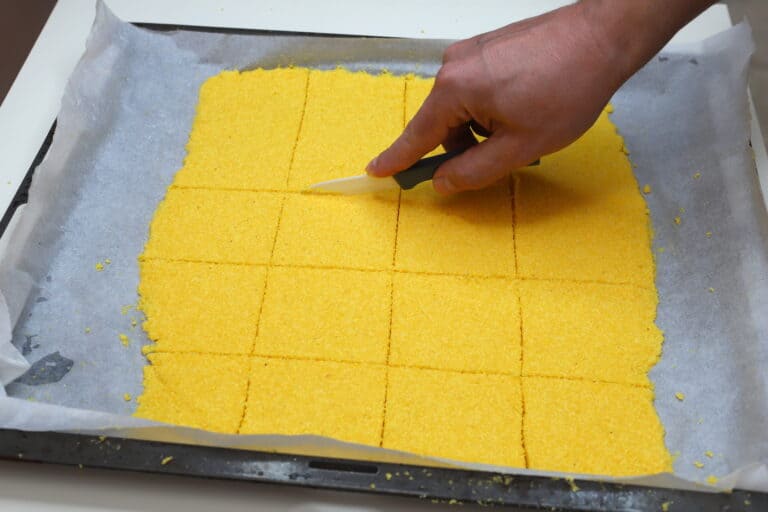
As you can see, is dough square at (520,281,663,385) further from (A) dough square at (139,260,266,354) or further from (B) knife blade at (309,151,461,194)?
(A) dough square at (139,260,266,354)

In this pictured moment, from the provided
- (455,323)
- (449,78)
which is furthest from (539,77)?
(455,323)

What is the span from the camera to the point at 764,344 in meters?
1.86

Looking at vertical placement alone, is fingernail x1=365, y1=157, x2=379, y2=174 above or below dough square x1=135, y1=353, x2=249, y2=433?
above

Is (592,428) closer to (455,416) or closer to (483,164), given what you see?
(455,416)

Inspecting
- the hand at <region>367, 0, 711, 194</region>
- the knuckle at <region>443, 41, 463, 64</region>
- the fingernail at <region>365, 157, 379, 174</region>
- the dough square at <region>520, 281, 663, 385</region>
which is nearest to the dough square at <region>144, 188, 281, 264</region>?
the fingernail at <region>365, 157, 379, 174</region>

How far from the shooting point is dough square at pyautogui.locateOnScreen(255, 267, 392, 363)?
194 cm

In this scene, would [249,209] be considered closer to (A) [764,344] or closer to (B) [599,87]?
(B) [599,87]

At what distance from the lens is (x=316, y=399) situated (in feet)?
6.06

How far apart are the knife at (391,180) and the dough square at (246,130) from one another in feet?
0.54

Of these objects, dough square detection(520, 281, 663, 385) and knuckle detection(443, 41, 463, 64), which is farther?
knuckle detection(443, 41, 463, 64)

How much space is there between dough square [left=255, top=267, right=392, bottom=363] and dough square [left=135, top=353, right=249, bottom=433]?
11 cm

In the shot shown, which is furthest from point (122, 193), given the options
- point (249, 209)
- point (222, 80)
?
point (222, 80)

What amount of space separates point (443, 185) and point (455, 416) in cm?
68

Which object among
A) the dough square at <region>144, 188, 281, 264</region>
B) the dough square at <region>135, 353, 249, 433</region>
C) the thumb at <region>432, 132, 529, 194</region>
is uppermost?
the thumb at <region>432, 132, 529, 194</region>
